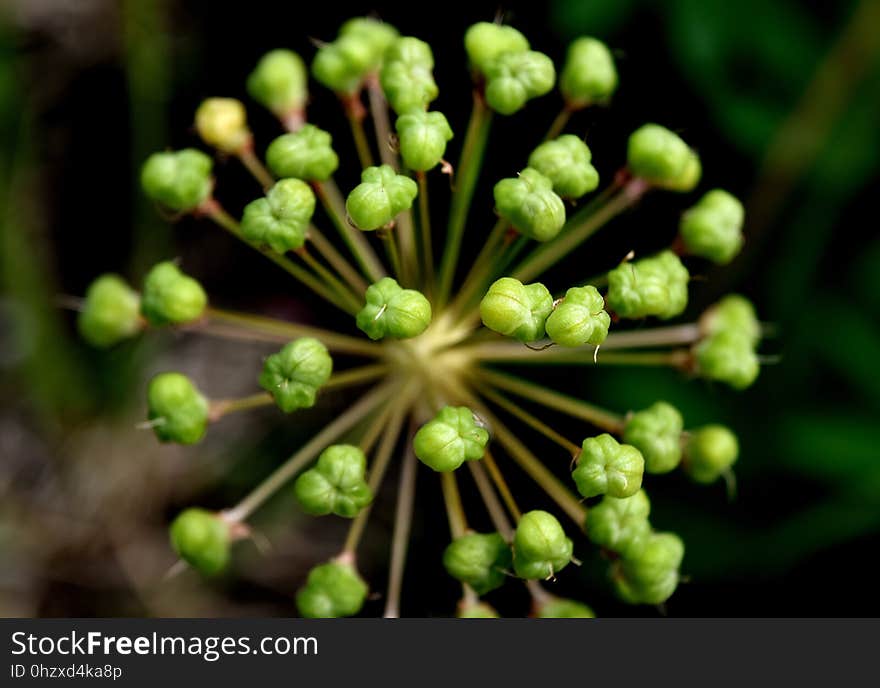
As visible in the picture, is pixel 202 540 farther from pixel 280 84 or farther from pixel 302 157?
pixel 280 84

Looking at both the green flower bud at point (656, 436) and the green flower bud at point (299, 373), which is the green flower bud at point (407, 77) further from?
the green flower bud at point (656, 436)

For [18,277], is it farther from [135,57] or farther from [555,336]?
[555,336]

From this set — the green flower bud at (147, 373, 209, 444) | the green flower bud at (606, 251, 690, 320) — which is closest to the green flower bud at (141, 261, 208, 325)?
the green flower bud at (147, 373, 209, 444)

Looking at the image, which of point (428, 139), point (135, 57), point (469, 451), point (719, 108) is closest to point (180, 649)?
point (469, 451)

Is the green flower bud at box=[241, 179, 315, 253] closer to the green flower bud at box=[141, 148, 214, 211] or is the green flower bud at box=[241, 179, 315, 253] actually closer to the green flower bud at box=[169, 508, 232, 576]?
the green flower bud at box=[141, 148, 214, 211]

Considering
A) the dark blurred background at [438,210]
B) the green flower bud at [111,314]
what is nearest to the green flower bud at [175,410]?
the green flower bud at [111,314]

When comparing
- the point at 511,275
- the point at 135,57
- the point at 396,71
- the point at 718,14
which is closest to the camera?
the point at 396,71
